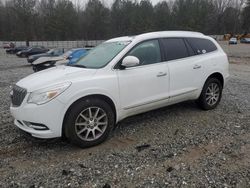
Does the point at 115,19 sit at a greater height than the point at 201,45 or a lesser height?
greater

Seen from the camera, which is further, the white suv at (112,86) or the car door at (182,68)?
the car door at (182,68)

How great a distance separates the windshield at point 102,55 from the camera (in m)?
4.01

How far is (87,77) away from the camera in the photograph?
359cm

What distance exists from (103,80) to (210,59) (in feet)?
8.49

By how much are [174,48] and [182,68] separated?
1.37 ft

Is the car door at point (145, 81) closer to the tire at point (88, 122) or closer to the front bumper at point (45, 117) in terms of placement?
the tire at point (88, 122)

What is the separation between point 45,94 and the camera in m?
3.30

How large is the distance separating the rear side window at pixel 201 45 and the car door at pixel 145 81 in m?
0.96

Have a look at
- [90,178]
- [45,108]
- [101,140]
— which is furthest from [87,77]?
[90,178]

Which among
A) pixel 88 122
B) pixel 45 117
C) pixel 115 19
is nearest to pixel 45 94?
pixel 45 117

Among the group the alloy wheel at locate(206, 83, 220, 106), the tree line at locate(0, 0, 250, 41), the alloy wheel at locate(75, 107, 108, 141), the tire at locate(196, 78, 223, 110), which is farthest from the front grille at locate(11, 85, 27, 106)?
the tree line at locate(0, 0, 250, 41)

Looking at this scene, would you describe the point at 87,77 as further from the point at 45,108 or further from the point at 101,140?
the point at 101,140

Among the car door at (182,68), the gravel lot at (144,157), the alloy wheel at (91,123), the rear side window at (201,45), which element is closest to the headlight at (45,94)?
the alloy wheel at (91,123)

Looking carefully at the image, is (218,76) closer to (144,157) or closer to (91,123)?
(144,157)
